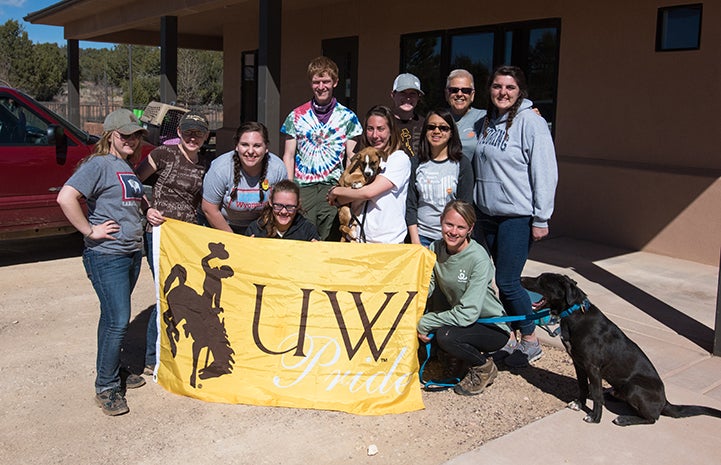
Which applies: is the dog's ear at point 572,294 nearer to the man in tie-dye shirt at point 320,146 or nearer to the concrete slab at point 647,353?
the concrete slab at point 647,353

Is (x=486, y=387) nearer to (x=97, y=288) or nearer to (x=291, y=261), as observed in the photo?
(x=291, y=261)

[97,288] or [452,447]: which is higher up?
[97,288]

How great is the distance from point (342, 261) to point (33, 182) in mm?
4791

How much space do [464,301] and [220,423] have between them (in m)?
1.51

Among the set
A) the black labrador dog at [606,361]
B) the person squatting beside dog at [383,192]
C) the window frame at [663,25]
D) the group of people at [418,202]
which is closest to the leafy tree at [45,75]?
the window frame at [663,25]

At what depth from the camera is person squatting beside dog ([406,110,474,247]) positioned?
4.27m

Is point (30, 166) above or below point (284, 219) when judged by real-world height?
above

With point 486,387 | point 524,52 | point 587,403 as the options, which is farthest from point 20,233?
point 524,52

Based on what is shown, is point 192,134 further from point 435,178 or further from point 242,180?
point 435,178

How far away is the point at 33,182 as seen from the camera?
745cm

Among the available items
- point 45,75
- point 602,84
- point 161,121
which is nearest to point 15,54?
point 45,75

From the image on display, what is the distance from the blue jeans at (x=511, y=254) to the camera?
14.5 ft

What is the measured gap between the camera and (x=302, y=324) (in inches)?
160

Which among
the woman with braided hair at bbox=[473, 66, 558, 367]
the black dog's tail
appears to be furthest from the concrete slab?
the woman with braided hair at bbox=[473, 66, 558, 367]
